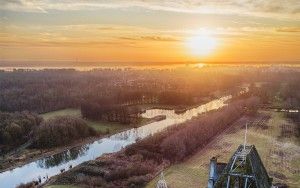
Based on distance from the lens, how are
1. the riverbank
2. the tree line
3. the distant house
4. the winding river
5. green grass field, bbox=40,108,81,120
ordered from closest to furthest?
the distant house, the winding river, the riverbank, the tree line, green grass field, bbox=40,108,81,120

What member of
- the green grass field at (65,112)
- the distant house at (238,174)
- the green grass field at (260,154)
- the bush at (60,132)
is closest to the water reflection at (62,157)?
the bush at (60,132)

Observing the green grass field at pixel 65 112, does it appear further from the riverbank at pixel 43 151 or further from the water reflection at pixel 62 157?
the water reflection at pixel 62 157

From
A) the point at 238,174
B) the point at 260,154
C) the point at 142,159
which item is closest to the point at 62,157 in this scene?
the point at 142,159

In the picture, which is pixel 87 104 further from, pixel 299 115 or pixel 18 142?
pixel 299 115

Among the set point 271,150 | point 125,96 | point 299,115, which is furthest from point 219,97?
point 271,150

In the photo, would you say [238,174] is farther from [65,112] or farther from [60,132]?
[65,112]

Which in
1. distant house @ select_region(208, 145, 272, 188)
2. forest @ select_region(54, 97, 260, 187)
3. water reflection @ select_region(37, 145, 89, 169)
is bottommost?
water reflection @ select_region(37, 145, 89, 169)

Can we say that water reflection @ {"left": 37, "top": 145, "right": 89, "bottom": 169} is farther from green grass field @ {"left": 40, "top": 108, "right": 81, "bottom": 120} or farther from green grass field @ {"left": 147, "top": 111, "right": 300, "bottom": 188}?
green grass field @ {"left": 40, "top": 108, "right": 81, "bottom": 120}

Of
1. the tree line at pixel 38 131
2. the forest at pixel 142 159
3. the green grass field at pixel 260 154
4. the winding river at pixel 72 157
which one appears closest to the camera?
the green grass field at pixel 260 154

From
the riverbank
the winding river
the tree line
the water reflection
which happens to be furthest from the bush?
the water reflection
